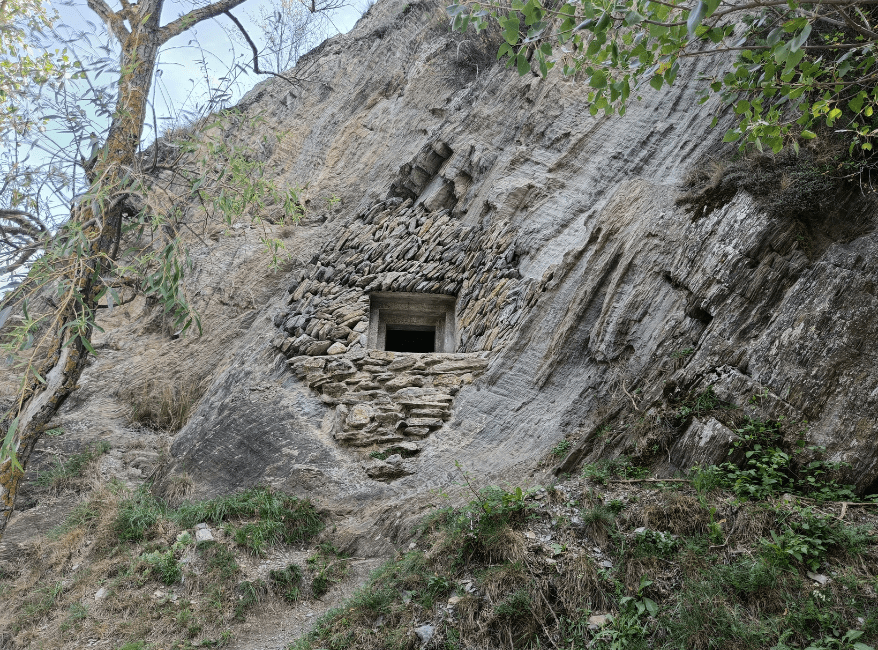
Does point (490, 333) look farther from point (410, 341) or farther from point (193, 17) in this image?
point (193, 17)

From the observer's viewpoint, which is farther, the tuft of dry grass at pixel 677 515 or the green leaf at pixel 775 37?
the tuft of dry grass at pixel 677 515

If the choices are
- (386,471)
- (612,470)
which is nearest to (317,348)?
(386,471)

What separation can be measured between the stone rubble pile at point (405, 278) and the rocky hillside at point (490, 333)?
4 cm

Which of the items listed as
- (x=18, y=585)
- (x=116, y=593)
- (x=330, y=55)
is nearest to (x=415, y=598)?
(x=116, y=593)

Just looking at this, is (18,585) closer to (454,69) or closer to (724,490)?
(724,490)

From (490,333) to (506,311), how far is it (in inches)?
13.9

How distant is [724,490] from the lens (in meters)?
4.21

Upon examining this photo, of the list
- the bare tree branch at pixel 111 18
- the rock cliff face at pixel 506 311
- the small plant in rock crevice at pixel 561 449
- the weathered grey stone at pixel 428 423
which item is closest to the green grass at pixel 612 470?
the rock cliff face at pixel 506 311

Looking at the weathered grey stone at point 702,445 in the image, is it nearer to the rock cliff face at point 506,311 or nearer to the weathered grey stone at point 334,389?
the rock cliff face at point 506,311

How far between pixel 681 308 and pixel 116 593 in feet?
18.8

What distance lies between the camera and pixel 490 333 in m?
7.55

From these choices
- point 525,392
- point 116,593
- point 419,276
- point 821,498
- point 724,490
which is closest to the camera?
point 821,498

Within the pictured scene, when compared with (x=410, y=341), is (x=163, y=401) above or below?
below

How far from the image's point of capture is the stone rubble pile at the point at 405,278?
7.85m
